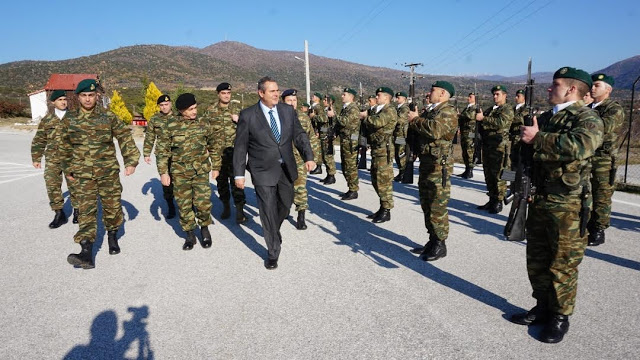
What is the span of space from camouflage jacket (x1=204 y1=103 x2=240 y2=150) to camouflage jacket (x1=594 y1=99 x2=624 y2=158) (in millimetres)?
4892

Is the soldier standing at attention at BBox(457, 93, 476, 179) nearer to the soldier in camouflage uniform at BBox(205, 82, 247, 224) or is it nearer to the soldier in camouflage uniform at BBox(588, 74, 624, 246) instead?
the soldier in camouflage uniform at BBox(588, 74, 624, 246)

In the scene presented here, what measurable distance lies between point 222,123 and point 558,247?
4768 mm

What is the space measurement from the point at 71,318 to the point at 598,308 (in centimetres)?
444

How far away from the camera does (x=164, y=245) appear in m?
5.07

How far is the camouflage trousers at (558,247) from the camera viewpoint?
278 cm

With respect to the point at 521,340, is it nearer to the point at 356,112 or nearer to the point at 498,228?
the point at 498,228

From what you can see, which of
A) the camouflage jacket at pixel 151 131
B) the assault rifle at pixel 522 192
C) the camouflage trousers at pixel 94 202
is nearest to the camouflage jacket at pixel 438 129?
the assault rifle at pixel 522 192

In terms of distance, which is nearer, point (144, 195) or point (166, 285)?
point (166, 285)

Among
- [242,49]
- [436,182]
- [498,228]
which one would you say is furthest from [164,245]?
[242,49]

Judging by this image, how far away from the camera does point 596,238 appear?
4.80m

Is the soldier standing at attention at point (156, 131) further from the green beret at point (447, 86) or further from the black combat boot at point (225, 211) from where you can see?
the green beret at point (447, 86)

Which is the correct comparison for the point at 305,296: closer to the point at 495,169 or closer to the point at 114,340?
the point at 114,340

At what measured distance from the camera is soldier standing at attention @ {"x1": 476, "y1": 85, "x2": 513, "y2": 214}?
6316 mm

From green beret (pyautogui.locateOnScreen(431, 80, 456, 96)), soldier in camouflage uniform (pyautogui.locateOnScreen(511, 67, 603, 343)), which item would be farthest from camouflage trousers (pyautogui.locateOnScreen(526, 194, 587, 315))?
green beret (pyautogui.locateOnScreen(431, 80, 456, 96))
